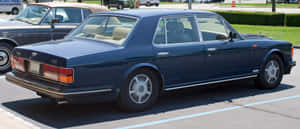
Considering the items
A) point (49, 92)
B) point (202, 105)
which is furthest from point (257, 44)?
point (49, 92)

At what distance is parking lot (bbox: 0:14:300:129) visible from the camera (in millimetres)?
6555

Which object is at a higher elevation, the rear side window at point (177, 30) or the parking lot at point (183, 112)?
the rear side window at point (177, 30)

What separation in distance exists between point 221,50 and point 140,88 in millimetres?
1757

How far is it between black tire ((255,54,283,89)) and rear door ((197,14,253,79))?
37 cm

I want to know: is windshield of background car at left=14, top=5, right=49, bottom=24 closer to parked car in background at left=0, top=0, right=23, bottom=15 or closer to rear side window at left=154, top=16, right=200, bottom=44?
rear side window at left=154, top=16, right=200, bottom=44

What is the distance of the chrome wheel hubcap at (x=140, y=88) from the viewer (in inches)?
273

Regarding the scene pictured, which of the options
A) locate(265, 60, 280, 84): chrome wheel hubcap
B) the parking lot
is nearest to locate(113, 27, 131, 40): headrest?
the parking lot

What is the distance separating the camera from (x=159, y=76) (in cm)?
722

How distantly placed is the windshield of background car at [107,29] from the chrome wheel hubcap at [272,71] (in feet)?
9.77

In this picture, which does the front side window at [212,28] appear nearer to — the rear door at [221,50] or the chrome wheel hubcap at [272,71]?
the rear door at [221,50]

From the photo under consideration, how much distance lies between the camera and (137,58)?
6926mm

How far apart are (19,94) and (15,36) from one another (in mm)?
2603

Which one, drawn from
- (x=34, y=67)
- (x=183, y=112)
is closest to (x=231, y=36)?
(x=183, y=112)

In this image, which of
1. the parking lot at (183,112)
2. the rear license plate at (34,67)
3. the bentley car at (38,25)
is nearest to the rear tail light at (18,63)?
the rear license plate at (34,67)
